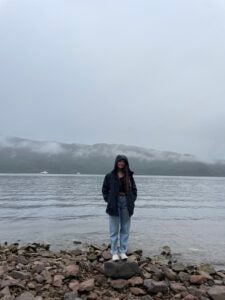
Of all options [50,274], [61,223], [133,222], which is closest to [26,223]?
[61,223]

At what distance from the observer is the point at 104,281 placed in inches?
468

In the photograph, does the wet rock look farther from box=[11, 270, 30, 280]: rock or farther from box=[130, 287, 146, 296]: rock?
box=[130, 287, 146, 296]: rock

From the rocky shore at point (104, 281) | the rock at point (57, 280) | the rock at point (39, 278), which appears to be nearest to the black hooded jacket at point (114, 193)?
the rocky shore at point (104, 281)

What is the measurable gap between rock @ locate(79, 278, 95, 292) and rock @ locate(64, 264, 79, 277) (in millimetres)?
736

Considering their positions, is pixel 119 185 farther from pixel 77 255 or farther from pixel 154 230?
pixel 154 230

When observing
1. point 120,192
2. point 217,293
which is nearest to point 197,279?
point 217,293

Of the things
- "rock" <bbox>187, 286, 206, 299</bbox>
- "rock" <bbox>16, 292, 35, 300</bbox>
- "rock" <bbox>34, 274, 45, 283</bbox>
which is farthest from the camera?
"rock" <bbox>34, 274, 45, 283</bbox>

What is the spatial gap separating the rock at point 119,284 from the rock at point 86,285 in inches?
22.7

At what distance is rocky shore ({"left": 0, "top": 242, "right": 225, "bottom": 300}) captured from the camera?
1108 cm

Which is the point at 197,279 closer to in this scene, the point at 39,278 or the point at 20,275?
the point at 39,278

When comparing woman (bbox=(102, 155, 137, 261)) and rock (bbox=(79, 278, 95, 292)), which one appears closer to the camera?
rock (bbox=(79, 278, 95, 292))

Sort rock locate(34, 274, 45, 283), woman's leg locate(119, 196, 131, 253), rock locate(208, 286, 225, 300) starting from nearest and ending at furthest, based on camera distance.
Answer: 1. rock locate(208, 286, 225, 300)
2. rock locate(34, 274, 45, 283)
3. woman's leg locate(119, 196, 131, 253)

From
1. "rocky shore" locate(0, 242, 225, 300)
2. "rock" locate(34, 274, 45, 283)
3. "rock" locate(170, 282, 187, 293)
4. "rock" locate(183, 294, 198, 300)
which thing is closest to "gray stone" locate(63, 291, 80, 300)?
"rocky shore" locate(0, 242, 225, 300)

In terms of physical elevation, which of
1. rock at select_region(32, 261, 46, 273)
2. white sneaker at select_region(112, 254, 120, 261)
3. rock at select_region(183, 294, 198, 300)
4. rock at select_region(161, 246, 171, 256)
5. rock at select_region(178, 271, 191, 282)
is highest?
white sneaker at select_region(112, 254, 120, 261)
